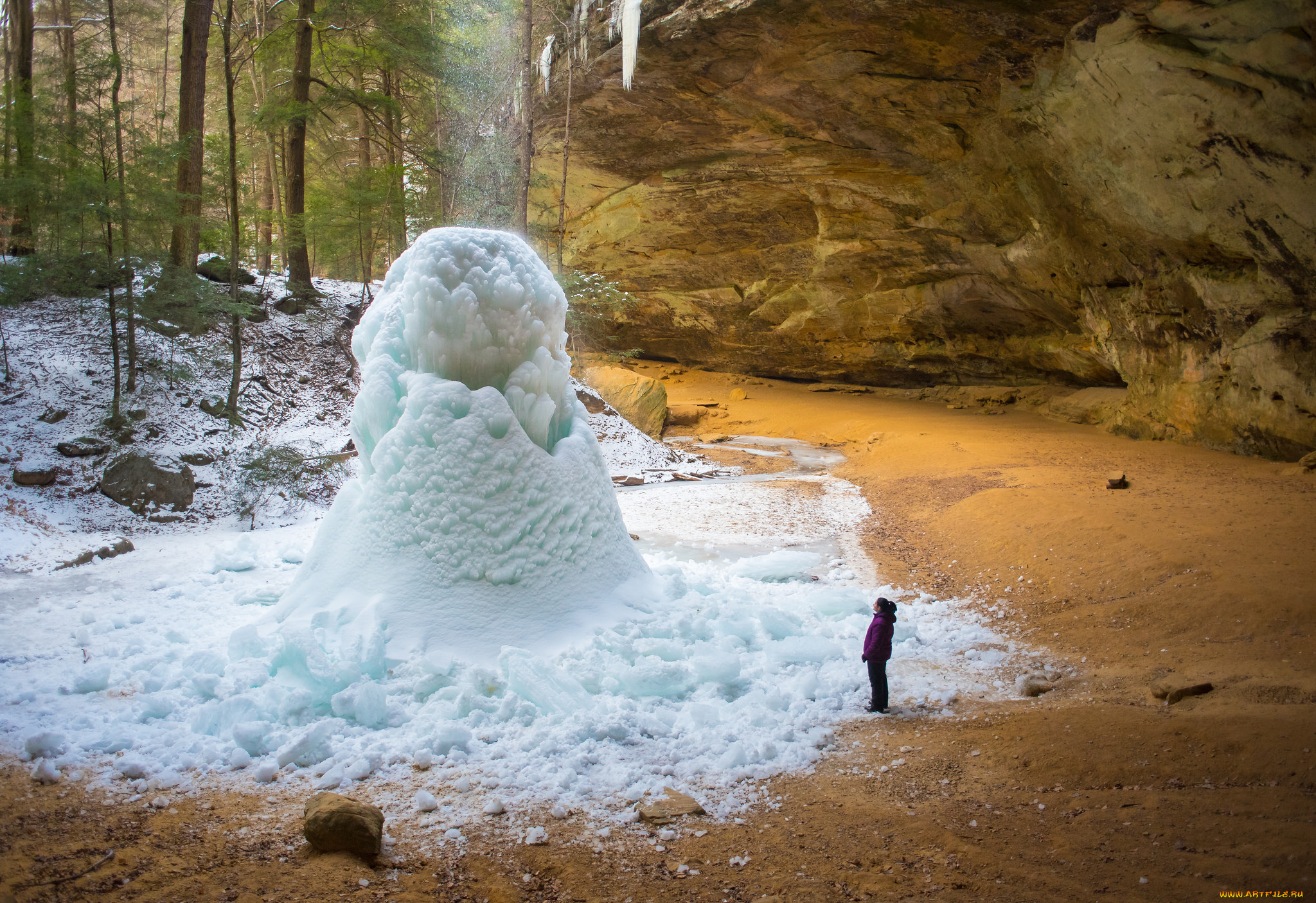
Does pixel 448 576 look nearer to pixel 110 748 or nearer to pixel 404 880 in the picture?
pixel 110 748

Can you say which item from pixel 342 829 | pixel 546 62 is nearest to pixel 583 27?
pixel 546 62

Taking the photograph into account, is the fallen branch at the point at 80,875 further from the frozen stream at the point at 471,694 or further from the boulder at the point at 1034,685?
the boulder at the point at 1034,685

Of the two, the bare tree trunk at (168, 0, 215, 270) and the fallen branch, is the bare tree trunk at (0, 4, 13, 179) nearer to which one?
the bare tree trunk at (168, 0, 215, 270)

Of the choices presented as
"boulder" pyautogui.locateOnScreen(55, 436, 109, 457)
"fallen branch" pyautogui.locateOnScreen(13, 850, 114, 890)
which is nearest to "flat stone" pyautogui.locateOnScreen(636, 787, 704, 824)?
"fallen branch" pyautogui.locateOnScreen(13, 850, 114, 890)

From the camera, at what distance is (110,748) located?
10.1 ft

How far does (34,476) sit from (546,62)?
10.3 metres

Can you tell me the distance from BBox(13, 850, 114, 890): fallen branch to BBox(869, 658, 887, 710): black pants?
3203 millimetres

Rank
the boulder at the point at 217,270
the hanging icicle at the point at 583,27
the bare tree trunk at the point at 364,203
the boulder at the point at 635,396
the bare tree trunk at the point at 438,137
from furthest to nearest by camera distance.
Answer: the boulder at the point at 635,396, the bare tree trunk at the point at 438,137, the bare tree trunk at the point at 364,203, the hanging icicle at the point at 583,27, the boulder at the point at 217,270

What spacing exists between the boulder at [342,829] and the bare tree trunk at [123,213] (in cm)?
834

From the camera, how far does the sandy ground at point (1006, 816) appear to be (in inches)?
90.0

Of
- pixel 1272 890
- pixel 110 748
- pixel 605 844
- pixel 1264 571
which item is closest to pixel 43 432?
pixel 110 748

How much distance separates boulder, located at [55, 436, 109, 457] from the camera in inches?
318

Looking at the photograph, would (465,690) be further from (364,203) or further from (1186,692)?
(364,203)

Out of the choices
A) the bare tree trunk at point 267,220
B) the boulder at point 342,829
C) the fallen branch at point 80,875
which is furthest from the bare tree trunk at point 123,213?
the boulder at point 342,829
